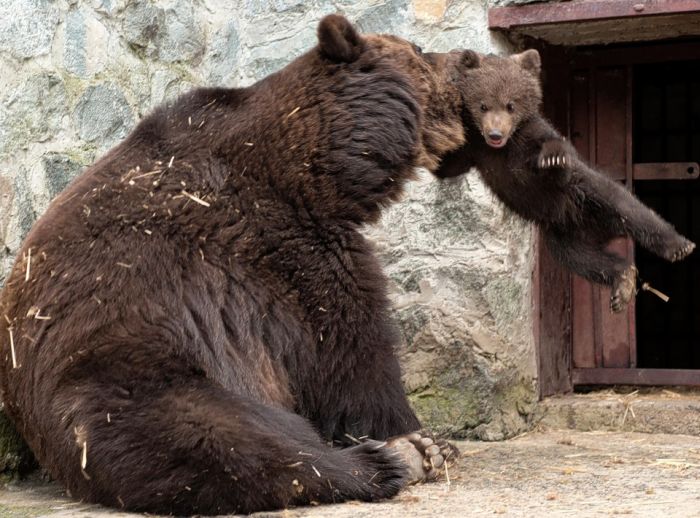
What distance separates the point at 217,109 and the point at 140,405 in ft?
4.21

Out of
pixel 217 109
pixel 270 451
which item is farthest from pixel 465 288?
pixel 270 451

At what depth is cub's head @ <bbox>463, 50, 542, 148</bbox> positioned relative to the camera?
486cm

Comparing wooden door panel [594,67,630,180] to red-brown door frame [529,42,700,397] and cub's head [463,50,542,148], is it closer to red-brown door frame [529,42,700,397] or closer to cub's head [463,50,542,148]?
red-brown door frame [529,42,700,397]

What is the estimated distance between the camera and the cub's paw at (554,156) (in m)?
4.75

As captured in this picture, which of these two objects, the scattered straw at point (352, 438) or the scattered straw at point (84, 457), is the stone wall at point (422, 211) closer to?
the scattered straw at point (352, 438)

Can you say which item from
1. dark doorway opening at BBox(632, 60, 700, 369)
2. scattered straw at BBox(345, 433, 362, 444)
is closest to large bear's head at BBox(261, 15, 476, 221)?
scattered straw at BBox(345, 433, 362, 444)

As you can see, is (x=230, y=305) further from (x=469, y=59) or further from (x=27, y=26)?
(x=27, y=26)

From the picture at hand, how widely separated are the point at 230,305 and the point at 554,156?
1.56 metres

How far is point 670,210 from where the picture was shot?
930 cm

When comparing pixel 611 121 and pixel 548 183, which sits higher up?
pixel 611 121

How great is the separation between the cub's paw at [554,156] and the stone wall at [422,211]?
718 mm

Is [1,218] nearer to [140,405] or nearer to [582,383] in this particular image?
[140,405]

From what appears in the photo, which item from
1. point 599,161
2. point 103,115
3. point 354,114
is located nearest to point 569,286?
point 599,161

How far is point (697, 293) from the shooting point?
9547 mm
